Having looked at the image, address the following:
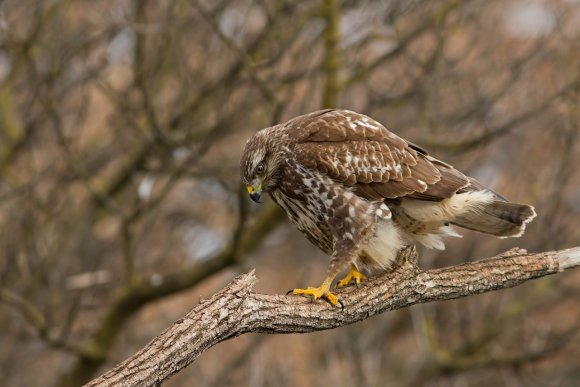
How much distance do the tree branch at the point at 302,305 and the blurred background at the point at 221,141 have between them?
233 centimetres

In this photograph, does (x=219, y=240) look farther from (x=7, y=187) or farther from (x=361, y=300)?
(x=361, y=300)

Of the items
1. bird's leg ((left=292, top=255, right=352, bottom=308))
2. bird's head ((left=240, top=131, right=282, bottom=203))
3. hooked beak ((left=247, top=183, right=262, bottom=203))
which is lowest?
bird's leg ((left=292, top=255, right=352, bottom=308))

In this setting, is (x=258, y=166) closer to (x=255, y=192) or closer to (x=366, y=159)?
(x=255, y=192)

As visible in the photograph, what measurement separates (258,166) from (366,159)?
→ 0.77 m

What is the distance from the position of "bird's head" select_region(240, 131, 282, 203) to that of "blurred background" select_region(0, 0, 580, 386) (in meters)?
1.23

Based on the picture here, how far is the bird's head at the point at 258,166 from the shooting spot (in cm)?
648

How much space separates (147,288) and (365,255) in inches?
120

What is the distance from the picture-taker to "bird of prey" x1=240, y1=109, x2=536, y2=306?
20.9 feet

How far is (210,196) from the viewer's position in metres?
13.5

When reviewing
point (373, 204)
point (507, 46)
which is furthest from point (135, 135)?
point (507, 46)

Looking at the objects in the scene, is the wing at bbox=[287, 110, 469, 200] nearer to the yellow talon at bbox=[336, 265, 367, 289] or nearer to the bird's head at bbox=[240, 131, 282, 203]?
the bird's head at bbox=[240, 131, 282, 203]

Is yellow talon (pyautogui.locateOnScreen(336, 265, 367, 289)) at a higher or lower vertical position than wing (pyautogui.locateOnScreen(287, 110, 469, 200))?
lower

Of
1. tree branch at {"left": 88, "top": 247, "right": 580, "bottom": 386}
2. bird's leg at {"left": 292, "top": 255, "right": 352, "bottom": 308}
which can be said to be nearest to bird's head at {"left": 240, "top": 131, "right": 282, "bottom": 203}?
bird's leg at {"left": 292, "top": 255, "right": 352, "bottom": 308}

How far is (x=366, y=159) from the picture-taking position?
6500 millimetres
